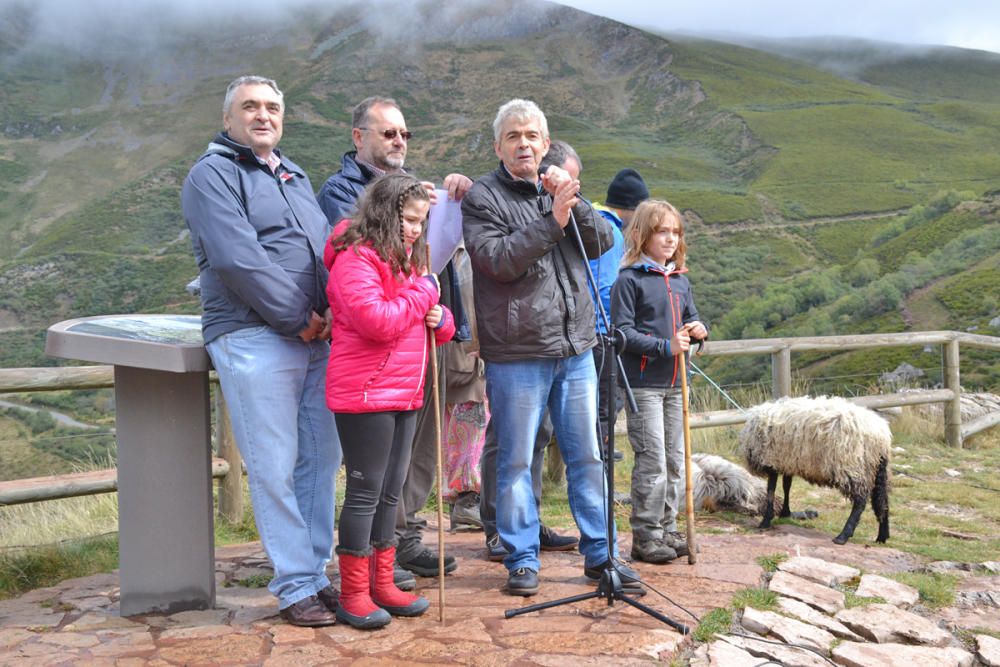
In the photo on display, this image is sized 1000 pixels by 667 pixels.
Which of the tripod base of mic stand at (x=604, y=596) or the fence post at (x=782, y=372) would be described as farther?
the fence post at (x=782, y=372)

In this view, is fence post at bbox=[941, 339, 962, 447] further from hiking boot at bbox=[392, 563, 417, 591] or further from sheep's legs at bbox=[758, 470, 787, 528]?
hiking boot at bbox=[392, 563, 417, 591]

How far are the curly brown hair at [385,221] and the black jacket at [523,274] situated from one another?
1.11 feet

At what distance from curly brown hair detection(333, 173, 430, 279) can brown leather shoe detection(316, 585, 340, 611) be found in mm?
1194

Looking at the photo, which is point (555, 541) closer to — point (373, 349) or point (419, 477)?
point (419, 477)

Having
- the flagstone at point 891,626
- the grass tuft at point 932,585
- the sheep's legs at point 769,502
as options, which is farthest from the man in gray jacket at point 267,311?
the sheep's legs at point 769,502

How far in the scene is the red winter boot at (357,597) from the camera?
3209mm

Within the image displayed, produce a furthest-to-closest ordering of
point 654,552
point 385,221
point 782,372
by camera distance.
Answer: point 782,372 < point 654,552 < point 385,221

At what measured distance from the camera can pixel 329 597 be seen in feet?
11.2

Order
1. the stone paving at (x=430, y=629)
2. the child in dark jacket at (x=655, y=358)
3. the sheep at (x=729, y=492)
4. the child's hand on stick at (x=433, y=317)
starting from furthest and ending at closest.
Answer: the sheep at (x=729, y=492) → the child in dark jacket at (x=655, y=358) → the child's hand on stick at (x=433, y=317) → the stone paving at (x=430, y=629)

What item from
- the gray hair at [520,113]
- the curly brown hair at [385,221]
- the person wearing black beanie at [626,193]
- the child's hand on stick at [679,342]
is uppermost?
the gray hair at [520,113]

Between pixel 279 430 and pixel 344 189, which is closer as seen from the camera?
pixel 279 430

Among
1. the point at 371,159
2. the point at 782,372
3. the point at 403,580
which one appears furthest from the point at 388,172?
the point at 782,372

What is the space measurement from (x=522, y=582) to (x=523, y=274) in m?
→ 1.17

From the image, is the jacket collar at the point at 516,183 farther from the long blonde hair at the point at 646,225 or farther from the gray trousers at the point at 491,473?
the gray trousers at the point at 491,473
